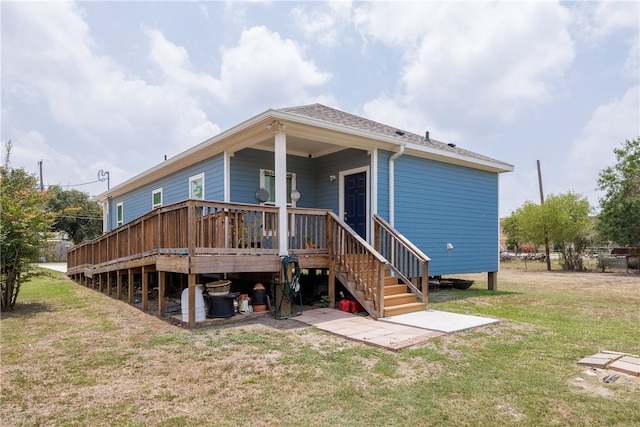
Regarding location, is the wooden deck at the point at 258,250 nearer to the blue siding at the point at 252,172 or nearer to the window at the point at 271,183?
the blue siding at the point at 252,172

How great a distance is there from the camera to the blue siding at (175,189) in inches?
349

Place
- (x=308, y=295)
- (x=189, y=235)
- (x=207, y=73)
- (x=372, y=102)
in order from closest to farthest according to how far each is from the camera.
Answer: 1. (x=189, y=235)
2. (x=308, y=295)
3. (x=207, y=73)
4. (x=372, y=102)

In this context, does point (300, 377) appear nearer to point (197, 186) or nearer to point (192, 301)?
point (192, 301)

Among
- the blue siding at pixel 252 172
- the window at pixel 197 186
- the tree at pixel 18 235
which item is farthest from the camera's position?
the window at pixel 197 186

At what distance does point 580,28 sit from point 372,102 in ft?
24.1

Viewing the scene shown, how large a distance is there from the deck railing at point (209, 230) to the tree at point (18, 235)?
5.21 ft

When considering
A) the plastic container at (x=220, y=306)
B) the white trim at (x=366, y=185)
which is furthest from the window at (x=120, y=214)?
the plastic container at (x=220, y=306)

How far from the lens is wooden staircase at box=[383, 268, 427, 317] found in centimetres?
653

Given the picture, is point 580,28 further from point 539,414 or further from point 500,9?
point 539,414

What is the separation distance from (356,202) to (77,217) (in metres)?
31.9

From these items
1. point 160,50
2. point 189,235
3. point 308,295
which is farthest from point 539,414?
point 160,50

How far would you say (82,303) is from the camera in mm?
8562

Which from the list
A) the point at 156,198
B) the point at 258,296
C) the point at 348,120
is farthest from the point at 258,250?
the point at 156,198

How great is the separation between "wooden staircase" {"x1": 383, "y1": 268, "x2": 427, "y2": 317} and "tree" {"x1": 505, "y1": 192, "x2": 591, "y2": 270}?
18.1 m
